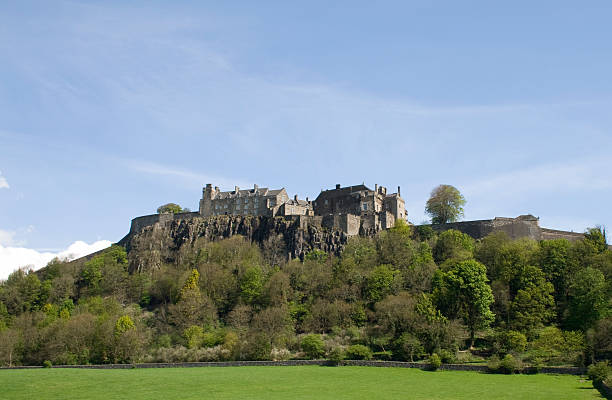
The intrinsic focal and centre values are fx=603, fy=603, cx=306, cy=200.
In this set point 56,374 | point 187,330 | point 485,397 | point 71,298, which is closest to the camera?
point 485,397

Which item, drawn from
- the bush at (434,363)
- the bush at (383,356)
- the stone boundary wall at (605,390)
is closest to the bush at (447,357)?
the bush at (434,363)

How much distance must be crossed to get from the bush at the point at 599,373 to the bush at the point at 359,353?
65.4 ft

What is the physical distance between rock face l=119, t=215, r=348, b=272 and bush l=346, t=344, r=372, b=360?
34.0 m

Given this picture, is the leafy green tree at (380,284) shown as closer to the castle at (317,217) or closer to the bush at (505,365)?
the castle at (317,217)

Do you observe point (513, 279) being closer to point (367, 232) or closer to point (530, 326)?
point (530, 326)

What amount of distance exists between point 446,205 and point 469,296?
47.3 metres

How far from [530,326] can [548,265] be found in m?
12.2

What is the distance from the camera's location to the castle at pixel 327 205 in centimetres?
9475

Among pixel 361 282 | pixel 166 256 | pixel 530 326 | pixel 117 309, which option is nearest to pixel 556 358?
pixel 530 326

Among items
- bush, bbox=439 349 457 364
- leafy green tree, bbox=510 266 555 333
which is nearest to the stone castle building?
leafy green tree, bbox=510 266 555 333

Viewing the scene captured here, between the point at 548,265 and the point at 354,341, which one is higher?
the point at 548,265

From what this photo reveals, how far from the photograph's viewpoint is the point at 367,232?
307 feet

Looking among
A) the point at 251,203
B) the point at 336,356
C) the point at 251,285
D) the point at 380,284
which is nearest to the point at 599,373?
the point at 336,356

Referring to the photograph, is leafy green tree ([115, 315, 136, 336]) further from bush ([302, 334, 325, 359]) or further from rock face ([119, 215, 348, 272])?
rock face ([119, 215, 348, 272])
